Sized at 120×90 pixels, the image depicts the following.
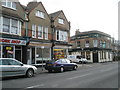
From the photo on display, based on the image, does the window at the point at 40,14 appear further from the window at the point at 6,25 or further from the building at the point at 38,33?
the window at the point at 6,25

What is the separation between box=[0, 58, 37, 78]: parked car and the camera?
9.97 m

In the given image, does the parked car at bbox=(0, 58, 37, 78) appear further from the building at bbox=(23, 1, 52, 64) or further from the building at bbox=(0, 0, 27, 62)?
the building at bbox=(23, 1, 52, 64)

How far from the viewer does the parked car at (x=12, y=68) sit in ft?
32.7

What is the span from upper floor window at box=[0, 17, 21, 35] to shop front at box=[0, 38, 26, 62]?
1.25m

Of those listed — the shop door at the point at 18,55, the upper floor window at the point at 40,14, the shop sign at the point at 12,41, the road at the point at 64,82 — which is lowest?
the road at the point at 64,82

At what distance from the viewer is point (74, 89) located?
22.9 feet

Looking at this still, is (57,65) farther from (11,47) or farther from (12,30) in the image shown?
(12,30)

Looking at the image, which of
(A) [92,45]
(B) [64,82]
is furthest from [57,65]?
(A) [92,45]

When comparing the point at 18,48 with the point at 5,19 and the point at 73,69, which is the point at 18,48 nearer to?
the point at 5,19

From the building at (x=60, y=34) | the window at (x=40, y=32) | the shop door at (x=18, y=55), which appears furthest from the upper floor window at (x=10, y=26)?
the building at (x=60, y=34)

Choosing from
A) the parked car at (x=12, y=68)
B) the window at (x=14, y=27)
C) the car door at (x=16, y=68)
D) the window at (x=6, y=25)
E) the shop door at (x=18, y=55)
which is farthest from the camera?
the shop door at (x=18, y=55)

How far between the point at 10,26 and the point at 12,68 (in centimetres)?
759

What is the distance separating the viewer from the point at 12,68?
10.4 meters

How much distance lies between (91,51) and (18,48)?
2315 cm
